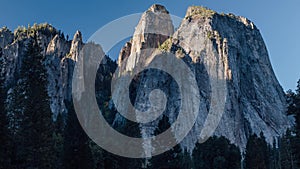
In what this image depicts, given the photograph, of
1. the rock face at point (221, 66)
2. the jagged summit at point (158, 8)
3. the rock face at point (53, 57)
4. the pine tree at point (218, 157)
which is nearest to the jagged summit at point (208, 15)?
the rock face at point (221, 66)

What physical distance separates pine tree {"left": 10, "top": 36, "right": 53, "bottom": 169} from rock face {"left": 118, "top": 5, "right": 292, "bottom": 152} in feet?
257

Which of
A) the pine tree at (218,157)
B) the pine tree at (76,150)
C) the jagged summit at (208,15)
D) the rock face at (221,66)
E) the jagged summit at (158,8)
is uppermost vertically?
the jagged summit at (158,8)

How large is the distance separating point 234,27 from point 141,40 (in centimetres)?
4124

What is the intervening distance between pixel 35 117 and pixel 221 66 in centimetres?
11494

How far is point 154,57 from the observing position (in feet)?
458

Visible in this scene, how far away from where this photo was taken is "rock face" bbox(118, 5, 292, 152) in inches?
5128

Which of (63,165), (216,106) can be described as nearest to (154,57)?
(216,106)

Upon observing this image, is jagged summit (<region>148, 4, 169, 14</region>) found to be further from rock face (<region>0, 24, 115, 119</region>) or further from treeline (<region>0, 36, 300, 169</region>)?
treeline (<region>0, 36, 300, 169</region>)

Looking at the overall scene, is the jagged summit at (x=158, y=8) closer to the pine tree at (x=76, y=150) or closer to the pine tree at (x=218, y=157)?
the pine tree at (x=218, y=157)

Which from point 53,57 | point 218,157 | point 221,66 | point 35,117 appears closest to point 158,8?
point 221,66

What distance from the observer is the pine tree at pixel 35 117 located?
33312 mm

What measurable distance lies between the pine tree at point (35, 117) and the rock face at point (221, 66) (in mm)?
78317

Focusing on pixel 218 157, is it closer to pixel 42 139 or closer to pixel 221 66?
pixel 42 139

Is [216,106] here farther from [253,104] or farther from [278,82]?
[278,82]
